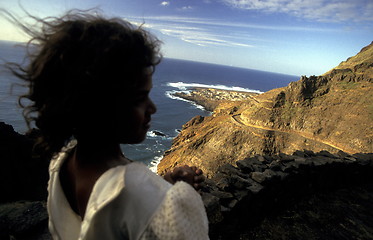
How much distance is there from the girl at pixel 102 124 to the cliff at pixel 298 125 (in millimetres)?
27709

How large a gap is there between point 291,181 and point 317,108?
30.4 metres

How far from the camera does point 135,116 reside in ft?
3.23

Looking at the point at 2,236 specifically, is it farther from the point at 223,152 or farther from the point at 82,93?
the point at 223,152

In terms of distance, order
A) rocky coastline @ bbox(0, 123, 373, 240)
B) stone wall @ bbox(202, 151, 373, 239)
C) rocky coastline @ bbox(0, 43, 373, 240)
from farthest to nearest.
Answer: stone wall @ bbox(202, 151, 373, 239)
rocky coastline @ bbox(0, 43, 373, 240)
rocky coastline @ bbox(0, 123, 373, 240)

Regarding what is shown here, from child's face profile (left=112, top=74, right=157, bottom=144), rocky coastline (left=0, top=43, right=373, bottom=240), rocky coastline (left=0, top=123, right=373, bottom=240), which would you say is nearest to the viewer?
child's face profile (left=112, top=74, right=157, bottom=144)

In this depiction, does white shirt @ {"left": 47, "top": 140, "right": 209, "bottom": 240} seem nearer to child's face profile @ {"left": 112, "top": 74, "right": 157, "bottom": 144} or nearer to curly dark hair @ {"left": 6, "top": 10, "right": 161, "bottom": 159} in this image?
child's face profile @ {"left": 112, "top": 74, "right": 157, "bottom": 144}

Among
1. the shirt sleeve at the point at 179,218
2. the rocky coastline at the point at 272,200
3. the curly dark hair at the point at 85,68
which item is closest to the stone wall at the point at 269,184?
the rocky coastline at the point at 272,200

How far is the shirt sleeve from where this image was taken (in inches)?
30.8

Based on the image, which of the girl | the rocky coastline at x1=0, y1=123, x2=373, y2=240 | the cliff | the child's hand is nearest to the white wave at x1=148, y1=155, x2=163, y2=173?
the cliff

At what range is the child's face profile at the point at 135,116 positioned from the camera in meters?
0.97

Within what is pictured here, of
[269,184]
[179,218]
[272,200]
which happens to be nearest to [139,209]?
[179,218]

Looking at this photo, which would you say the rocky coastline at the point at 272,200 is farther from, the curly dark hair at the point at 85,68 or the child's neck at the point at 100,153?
the curly dark hair at the point at 85,68

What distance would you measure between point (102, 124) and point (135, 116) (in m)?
0.15

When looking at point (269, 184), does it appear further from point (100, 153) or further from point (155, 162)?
point (155, 162)
